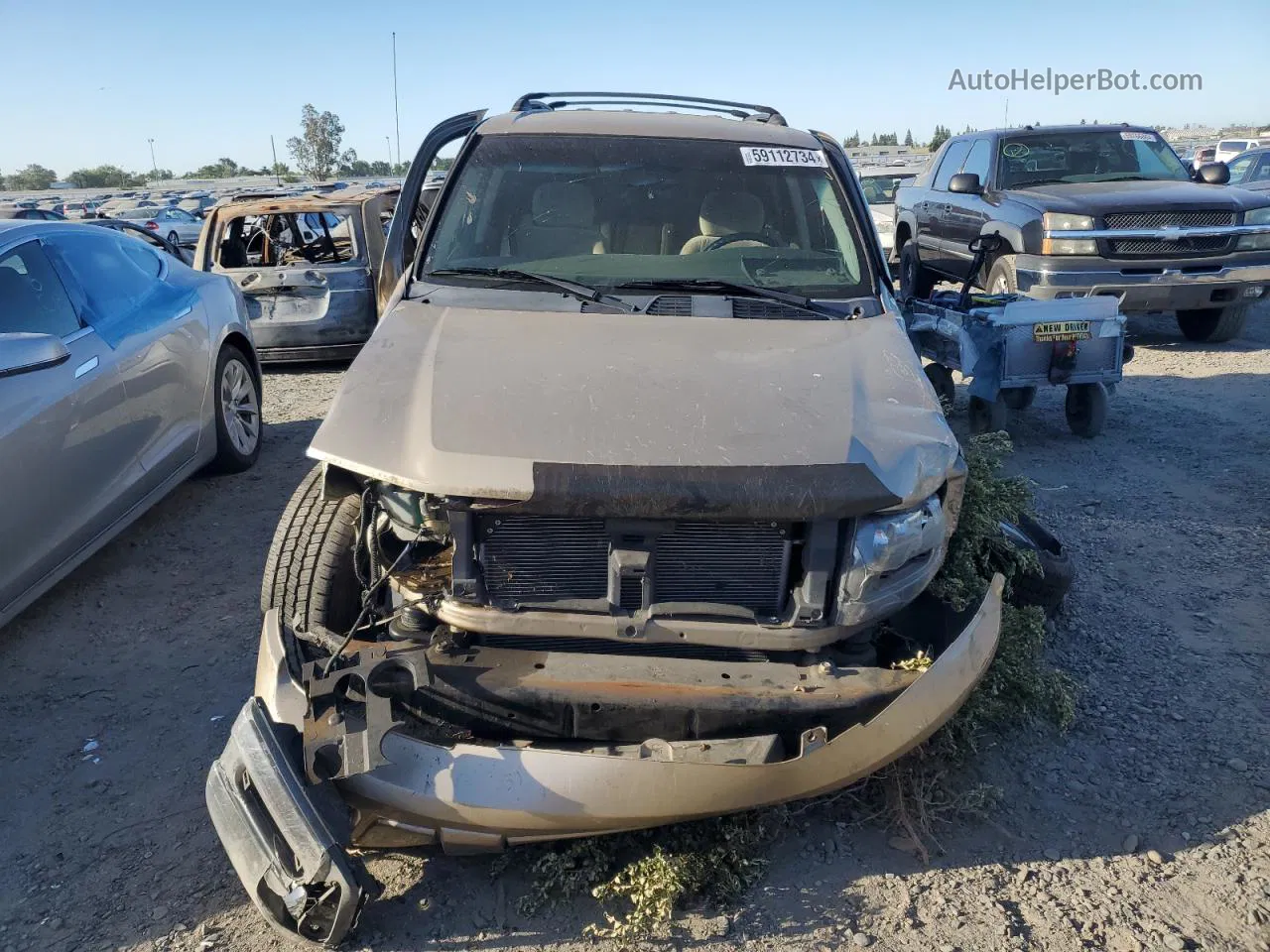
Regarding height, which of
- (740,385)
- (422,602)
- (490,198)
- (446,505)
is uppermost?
(490,198)

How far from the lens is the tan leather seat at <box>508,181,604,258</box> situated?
376 cm

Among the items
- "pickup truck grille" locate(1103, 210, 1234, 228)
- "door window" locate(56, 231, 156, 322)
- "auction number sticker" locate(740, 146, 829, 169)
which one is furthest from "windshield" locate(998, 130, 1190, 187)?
"door window" locate(56, 231, 156, 322)

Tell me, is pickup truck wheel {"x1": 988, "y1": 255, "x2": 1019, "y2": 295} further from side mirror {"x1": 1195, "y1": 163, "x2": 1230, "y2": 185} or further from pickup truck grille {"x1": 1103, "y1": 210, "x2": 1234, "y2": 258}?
side mirror {"x1": 1195, "y1": 163, "x2": 1230, "y2": 185}

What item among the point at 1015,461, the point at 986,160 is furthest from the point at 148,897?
the point at 986,160

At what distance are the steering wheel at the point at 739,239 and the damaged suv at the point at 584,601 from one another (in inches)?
32.3

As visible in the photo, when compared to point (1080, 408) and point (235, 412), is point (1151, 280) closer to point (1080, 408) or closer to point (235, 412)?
point (1080, 408)

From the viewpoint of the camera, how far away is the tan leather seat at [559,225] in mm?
3760

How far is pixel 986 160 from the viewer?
9.81 metres

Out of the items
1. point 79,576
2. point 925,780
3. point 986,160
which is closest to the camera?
point 925,780

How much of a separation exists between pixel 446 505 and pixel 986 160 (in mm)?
8971

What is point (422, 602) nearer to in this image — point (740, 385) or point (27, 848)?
point (740, 385)

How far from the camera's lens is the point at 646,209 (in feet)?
12.7

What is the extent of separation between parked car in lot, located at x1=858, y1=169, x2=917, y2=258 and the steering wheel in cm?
937

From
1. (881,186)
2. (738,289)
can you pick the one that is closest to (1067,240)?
(738,289)
